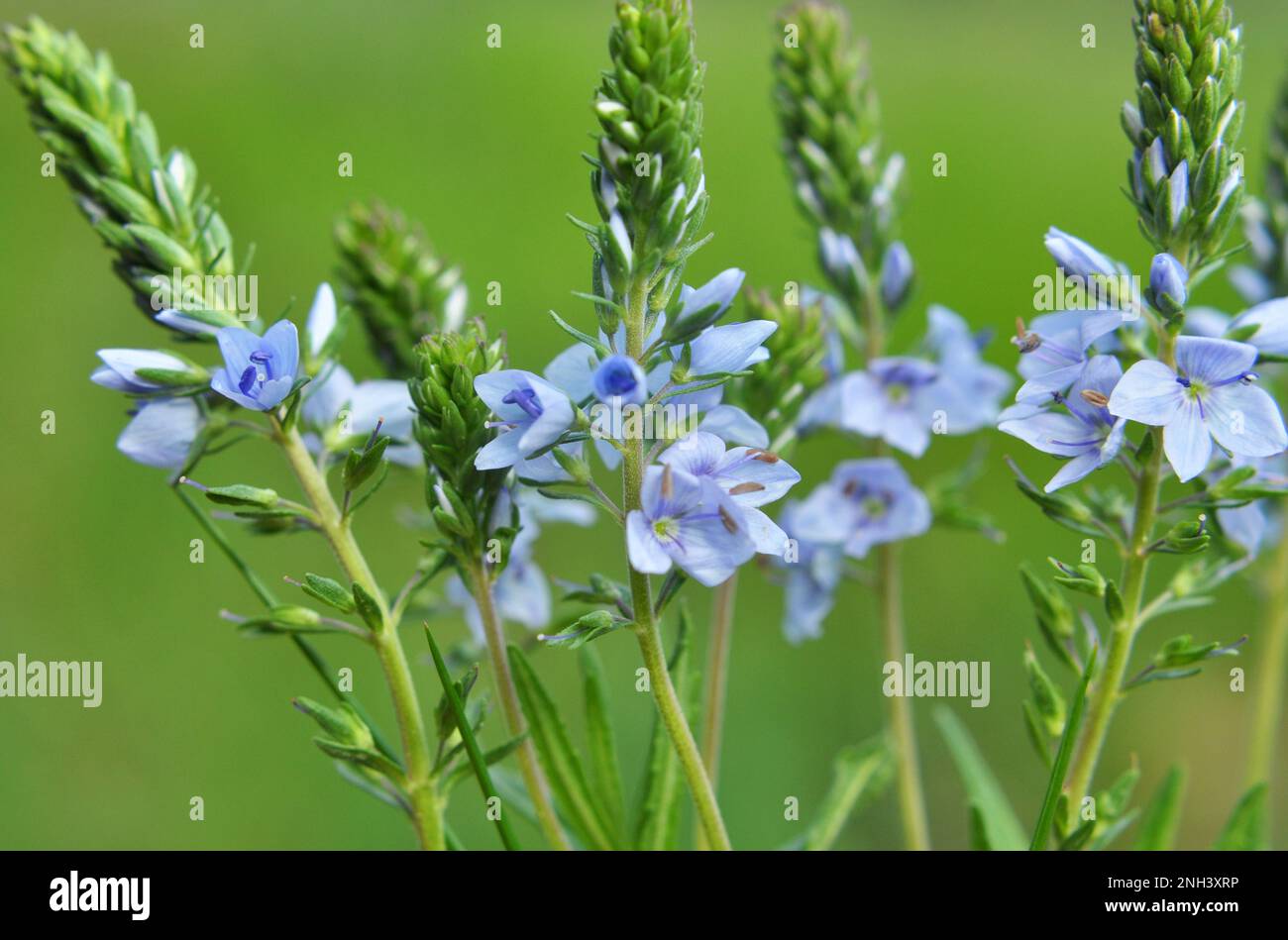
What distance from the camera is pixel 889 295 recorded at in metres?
2.06

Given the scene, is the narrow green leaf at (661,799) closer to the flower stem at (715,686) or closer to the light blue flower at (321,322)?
the flower stem at (715,686)

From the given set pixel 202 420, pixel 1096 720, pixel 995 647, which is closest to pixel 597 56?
pixel 995 647

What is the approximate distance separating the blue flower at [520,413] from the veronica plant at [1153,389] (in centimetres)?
50

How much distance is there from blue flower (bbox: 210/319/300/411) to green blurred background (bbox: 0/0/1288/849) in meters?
1.19

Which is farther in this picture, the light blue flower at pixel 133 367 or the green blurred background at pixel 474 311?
the green blurred background at pixel 474 311

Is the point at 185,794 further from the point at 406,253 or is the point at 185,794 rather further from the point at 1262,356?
the point at 1262,356

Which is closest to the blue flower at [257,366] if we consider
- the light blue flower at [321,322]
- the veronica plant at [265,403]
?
the veronica plant at [265,403]

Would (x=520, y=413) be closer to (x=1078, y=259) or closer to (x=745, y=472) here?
(x=745, y=472)

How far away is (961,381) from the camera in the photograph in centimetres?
200

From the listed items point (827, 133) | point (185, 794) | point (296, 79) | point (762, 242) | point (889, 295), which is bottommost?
point (185, 794)

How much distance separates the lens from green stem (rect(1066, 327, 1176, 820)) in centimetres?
133

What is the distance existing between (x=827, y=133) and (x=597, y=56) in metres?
2.90

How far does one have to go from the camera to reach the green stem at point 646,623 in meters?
1.22
